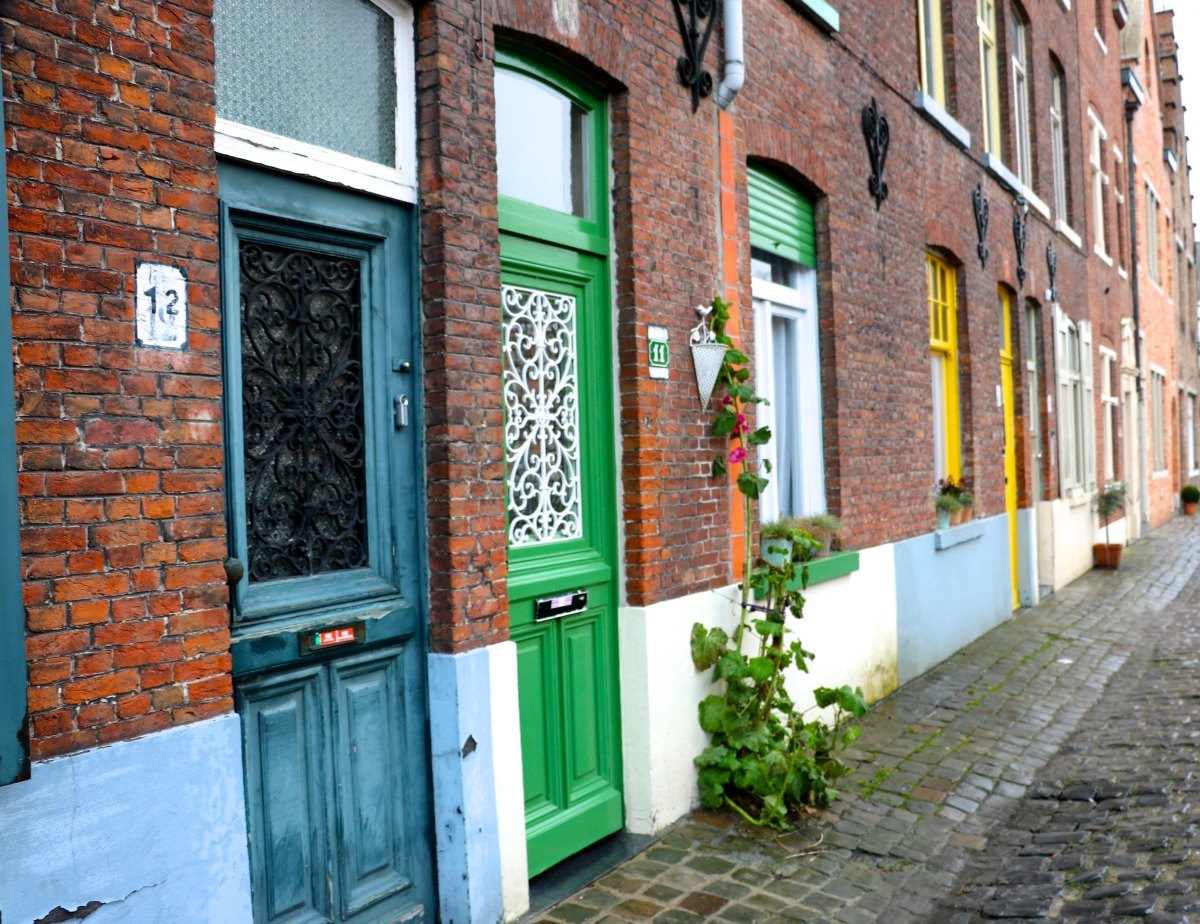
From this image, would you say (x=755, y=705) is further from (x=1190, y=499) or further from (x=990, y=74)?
(x=1190, y=499)

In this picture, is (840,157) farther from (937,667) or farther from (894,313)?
(937,667)

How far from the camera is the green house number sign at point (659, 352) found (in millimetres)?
4961

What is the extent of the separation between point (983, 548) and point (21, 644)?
9.20 meters

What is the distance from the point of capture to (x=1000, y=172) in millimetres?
11102

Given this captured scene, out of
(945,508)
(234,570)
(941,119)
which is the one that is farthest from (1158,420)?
(234,570)

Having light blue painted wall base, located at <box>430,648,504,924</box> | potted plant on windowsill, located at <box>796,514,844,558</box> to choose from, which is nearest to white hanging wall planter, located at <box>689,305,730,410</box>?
potted plant on windowsill, located at <box>796,514,844,558</box>

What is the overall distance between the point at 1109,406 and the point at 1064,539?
5531mm

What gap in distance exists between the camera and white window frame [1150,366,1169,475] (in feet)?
77.9

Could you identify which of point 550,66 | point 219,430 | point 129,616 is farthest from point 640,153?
point 129,616

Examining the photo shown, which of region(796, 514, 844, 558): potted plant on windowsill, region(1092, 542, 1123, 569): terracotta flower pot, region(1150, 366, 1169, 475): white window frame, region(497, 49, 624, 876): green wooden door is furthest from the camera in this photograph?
region(1150, 366, 1169, 475): white window frame

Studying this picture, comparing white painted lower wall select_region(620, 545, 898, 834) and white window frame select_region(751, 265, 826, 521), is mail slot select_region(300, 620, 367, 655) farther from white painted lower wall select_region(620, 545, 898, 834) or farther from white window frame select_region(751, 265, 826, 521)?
white window frame select_region(751, 265, 826, 521)

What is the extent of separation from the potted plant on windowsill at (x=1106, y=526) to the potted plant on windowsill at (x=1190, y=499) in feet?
40.9

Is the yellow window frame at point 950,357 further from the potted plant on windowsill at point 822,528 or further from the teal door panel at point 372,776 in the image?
the teal door panel at point 372,776

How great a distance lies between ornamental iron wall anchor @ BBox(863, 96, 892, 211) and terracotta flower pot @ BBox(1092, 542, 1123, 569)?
954 cm
